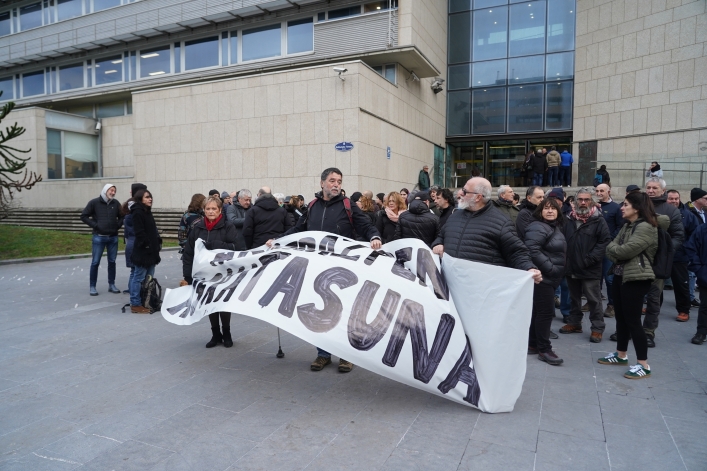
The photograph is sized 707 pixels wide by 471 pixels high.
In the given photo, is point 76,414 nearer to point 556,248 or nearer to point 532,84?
point 556,248

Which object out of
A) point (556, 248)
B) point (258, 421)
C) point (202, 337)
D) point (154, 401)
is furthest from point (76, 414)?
point (556, 248)

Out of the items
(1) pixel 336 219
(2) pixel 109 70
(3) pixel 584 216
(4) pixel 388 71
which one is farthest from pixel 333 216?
(2) pixel 109 70

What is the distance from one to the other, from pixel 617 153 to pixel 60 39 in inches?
1211

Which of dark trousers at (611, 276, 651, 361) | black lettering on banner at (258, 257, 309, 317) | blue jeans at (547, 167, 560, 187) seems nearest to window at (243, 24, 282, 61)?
blue jeans at (547, 167, 560, 187)

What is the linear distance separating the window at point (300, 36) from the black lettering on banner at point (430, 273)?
19.4m

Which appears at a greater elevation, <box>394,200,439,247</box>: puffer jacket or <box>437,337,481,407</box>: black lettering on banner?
<box>394,200,439,247</box>: puffer jacket

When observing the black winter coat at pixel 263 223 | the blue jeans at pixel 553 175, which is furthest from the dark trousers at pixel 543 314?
the blue jeans at pixel 553 175

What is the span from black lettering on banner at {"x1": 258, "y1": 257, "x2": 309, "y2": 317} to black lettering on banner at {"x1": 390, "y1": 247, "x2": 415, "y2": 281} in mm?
907

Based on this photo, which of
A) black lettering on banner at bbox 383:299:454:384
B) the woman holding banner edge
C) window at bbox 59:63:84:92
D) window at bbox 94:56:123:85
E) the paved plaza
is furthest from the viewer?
window at bbox 59:63:84:92

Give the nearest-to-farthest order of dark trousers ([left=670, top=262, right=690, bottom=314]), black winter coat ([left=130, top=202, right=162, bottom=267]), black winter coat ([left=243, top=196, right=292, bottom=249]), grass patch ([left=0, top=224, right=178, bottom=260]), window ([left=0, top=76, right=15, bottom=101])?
black winter coat ([left=243, top=196, right=292, bottom=249]), dark trousers ([left=670, top=262, right=690, bottom=314]), black winter coat ([left=130, top=202, right=162, bottom=267]), grass patch ([left=0, top=224, right=178, bottom=260]), window ([left=0, top=76, right=15, bottom=101])

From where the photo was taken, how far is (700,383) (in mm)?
5215

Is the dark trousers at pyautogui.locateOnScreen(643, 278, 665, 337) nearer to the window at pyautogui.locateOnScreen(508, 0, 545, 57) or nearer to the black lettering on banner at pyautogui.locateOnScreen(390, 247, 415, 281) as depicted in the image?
the black lettering on banner at pyautogui.locateOnScreen(390, 247, 415, 281)

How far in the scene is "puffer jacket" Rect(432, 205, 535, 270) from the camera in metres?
4.99

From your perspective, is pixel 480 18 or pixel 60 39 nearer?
pixel 480 18
